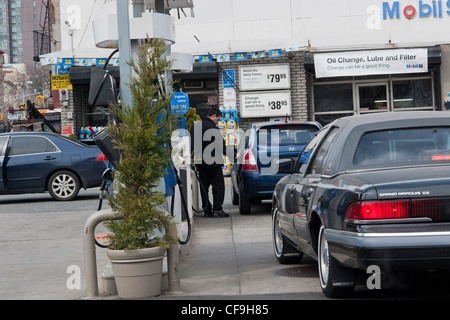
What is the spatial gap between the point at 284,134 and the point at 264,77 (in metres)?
10.9

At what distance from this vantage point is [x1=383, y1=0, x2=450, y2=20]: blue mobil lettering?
23.4 meters

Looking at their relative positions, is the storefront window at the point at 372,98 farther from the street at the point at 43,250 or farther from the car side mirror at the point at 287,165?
the car side mirror at the point at 287,165

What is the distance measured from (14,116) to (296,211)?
59.8m

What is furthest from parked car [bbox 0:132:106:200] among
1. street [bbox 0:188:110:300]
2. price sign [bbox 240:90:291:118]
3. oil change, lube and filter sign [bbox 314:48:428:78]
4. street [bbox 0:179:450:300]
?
oil change, lube and filter sign [bbox 314:48:428:78]

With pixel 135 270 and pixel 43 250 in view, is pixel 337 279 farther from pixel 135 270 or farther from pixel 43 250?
pixel 43 250

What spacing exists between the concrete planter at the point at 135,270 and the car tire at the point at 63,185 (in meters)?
10.6

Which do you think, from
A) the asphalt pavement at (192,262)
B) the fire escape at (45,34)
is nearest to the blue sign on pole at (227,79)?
the fire escape at (45,34)

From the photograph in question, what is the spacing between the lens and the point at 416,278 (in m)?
6.85

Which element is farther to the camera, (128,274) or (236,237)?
(236,237)

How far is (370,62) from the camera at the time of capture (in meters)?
22.7

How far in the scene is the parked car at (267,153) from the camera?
499 inches

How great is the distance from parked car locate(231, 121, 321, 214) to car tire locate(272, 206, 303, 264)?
4.04 m

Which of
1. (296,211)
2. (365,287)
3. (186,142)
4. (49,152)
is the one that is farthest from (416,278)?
(49,152)

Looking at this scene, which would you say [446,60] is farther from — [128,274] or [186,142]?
[128,274]
